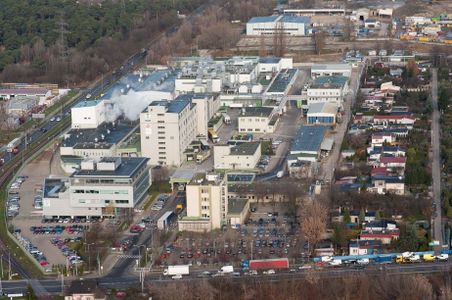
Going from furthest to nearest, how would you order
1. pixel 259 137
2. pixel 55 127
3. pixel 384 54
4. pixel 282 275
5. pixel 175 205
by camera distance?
1. pixel 384 54
2. pixel 55 127
3. pixel 259 137
4. pixel 175 205
5. pixel 282 275

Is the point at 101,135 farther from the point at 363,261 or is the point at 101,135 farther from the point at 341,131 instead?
the point at 363,261

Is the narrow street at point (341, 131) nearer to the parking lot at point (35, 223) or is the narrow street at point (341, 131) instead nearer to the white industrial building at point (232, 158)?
the white industrial building at point (232, 158)

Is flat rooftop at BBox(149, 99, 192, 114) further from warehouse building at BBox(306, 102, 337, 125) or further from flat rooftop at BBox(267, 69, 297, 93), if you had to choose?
flat rooftop at BBox(267, 69, 297, 93)

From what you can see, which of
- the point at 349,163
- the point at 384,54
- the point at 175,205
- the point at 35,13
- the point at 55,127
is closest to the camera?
the point at 175,205

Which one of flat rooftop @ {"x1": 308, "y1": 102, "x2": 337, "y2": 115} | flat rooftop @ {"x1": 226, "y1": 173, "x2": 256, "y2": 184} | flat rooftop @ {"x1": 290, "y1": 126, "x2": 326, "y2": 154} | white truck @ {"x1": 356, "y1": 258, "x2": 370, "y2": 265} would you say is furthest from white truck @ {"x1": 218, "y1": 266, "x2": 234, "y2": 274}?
flat rooftop @ {"x1": 308, "y1": 102, "x2": 337, "y2": 115}

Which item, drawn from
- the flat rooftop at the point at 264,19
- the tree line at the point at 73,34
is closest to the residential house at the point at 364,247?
the tree line at the point at 73,34

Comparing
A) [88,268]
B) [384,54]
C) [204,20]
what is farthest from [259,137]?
[204,20]

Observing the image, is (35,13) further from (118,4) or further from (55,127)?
(55,127)
